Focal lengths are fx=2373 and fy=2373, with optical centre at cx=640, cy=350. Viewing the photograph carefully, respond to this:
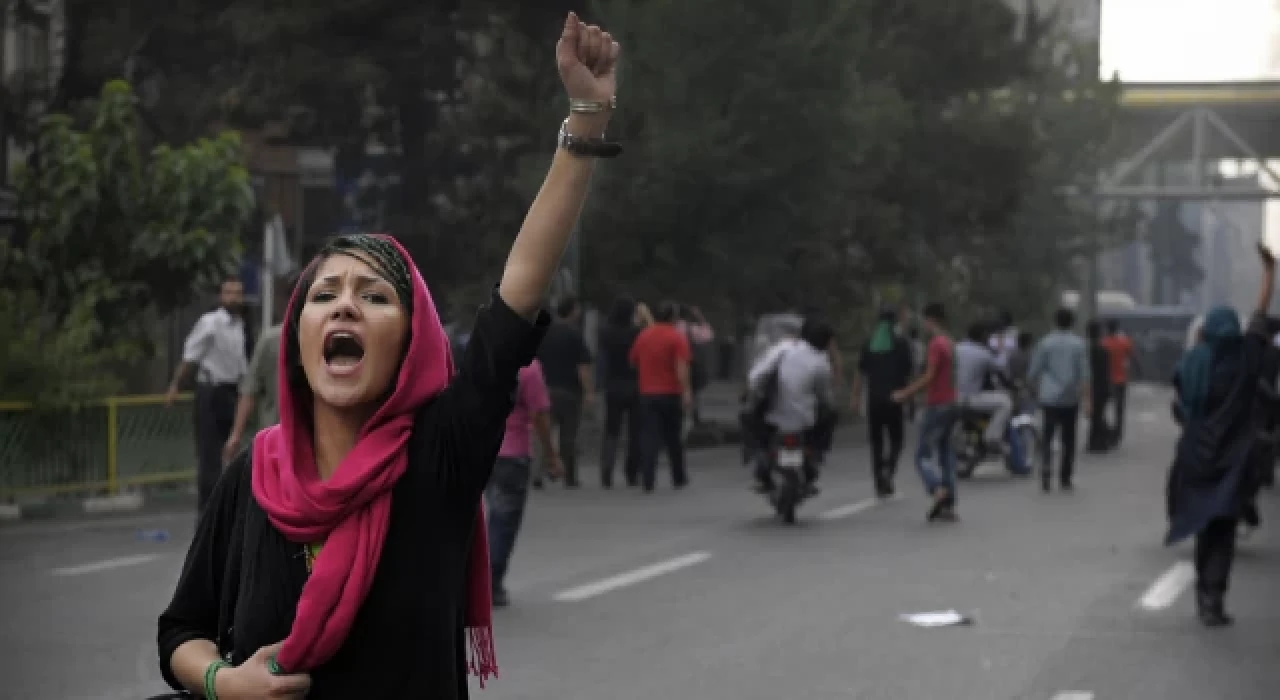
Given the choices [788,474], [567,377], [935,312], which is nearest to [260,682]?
[788,474]

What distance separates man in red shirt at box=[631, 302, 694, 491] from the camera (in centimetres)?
2191

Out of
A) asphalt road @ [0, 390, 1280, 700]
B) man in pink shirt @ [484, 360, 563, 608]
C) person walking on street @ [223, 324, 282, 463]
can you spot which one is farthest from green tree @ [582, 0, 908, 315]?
man in pink shirt @ [484, 360, 563, 608]

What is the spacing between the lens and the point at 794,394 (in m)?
18.5

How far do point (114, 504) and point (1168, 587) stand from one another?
8.88 meters

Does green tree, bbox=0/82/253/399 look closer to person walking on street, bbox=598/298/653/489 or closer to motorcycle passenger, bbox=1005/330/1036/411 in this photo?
person walking on street, bbox=598/298/653/489

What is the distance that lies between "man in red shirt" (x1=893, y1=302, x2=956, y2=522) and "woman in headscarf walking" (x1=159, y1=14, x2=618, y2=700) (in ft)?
49.6

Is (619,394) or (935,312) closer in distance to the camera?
(935,312)

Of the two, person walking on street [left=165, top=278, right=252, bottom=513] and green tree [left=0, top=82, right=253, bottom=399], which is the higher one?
green tree [left=0, top=82, right=253, bottom=399]

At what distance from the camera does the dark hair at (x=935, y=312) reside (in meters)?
19.9

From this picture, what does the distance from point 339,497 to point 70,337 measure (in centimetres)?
1575

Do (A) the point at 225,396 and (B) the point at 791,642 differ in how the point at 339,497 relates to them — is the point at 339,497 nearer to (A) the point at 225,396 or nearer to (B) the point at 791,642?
(B) the point at 791,642

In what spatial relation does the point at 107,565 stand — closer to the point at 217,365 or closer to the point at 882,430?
Result: the point at 217,365

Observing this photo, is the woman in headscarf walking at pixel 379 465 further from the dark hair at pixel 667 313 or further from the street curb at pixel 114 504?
the dark hair at pixel 667 313

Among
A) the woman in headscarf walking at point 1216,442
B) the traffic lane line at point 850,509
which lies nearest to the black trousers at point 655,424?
the traffic lane line at point 850,509
